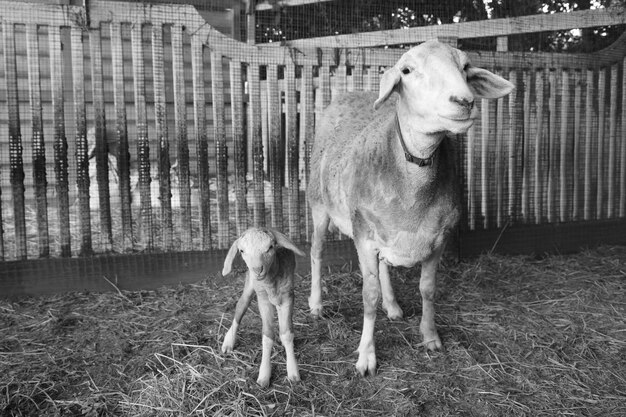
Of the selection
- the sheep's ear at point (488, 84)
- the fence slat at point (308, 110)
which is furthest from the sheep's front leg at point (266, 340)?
the fence slat at point (308, 110)

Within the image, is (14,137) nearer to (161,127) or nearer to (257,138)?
(161,127)

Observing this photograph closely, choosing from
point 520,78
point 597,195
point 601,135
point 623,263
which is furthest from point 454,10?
point 623,263

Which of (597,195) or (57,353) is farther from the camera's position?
(597,195)

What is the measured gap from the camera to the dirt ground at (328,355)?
2900 mm

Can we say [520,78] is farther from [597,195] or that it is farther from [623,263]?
[623,263]

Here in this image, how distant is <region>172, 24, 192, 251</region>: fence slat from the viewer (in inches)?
188

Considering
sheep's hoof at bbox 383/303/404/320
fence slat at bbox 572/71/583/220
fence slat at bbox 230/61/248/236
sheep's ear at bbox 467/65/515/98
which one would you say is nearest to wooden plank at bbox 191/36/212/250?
fence slat at bbox 230/61/248/236

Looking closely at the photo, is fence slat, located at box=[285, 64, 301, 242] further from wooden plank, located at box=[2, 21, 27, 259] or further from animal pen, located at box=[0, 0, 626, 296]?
wooden plank, located at box=[2, 21, 27, 259]

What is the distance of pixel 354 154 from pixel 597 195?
3778 millimetres

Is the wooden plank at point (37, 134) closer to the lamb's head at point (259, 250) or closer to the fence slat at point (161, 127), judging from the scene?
the fence slat at point (161, 127)

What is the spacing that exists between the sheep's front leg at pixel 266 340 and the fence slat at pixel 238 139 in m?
1.89

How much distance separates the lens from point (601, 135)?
603 centimetres

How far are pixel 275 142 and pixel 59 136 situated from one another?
1.79 m

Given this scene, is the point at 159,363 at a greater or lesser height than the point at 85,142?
lesser
